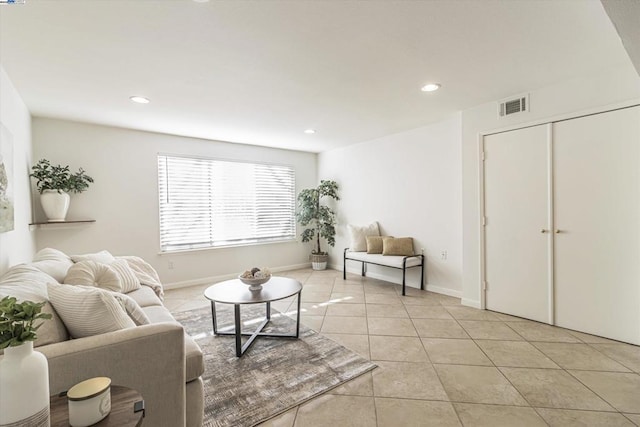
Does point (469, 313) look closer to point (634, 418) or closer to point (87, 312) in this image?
point (634, 418)

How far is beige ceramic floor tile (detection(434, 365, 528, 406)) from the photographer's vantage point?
187cm

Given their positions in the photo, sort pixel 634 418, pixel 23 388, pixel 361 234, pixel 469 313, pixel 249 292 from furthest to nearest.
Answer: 1. pixel 361 234
2. pixel 469 313
3. pixel 249 292
4. pixel 634 418
5. pixel 23 388

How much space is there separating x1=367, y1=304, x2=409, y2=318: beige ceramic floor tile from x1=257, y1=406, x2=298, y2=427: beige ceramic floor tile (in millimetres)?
1732

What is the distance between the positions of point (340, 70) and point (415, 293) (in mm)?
3133

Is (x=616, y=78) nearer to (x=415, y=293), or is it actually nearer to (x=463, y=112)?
(x=463, y=112)

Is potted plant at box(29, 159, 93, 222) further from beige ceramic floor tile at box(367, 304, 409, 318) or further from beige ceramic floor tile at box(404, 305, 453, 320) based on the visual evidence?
beige ceramic floor tile at box(404, 305, 453, 320)

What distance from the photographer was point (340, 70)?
2445 millimetres

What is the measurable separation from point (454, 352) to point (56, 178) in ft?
15.1

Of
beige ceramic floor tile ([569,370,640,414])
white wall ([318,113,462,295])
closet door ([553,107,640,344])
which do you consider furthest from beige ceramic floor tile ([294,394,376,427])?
white wall ([318,113,462,295])

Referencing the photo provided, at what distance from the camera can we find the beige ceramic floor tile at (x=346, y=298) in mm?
3816

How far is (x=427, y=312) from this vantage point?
3400 mm

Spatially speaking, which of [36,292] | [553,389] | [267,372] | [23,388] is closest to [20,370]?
[23,388]

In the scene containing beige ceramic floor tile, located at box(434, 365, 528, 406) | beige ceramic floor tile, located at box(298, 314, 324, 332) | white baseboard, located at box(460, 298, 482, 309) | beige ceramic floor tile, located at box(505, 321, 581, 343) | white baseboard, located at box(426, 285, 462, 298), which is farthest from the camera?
white baseboard, located at box(426, 285, 462, 298)

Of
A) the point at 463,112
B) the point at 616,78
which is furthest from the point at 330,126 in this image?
the point at 616,78
